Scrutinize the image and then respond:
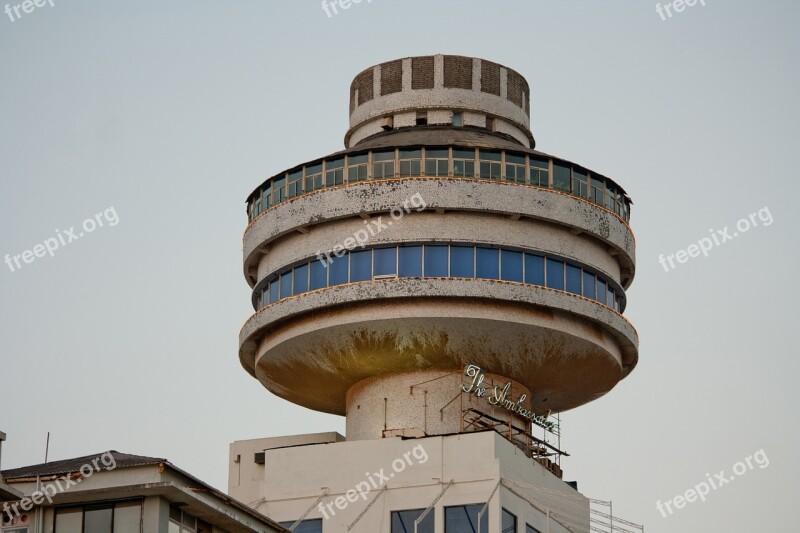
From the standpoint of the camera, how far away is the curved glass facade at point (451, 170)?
80.9 meters

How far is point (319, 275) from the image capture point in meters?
81.0

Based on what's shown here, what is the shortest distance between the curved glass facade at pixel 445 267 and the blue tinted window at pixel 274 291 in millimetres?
633

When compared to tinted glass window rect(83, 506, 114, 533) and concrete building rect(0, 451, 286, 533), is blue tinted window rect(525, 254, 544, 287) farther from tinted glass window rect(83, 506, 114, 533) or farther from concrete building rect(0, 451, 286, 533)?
tinted glass window rect(83, 506, 114, 533)

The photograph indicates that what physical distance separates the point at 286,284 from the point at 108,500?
96.4ft

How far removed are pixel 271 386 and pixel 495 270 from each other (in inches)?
479

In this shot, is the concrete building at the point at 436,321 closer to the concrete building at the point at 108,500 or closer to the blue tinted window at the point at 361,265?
the blue tinted window at the point at 361,265

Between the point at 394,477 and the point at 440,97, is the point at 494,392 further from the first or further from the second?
the point at 440,97

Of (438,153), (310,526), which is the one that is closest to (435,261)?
(438,153)

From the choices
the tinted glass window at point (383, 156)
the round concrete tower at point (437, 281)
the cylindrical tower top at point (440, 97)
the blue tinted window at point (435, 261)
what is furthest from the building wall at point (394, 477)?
the cylindrical tower top at point (440, 97)

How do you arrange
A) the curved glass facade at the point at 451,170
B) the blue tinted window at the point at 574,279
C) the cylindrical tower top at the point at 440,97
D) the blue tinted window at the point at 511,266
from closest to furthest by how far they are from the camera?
the blue tinted window at the point at 511,266, the blue tinted window at the point at 574,279, the curved glass facade at the point at 451,170, the cylindrical tower top at the point at 440,97

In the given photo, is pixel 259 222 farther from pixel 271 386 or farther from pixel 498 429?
pixel 498 429

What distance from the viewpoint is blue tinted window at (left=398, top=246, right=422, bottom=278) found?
261 feet

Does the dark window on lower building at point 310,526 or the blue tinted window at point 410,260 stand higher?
the blue tinted window at point 410,260
